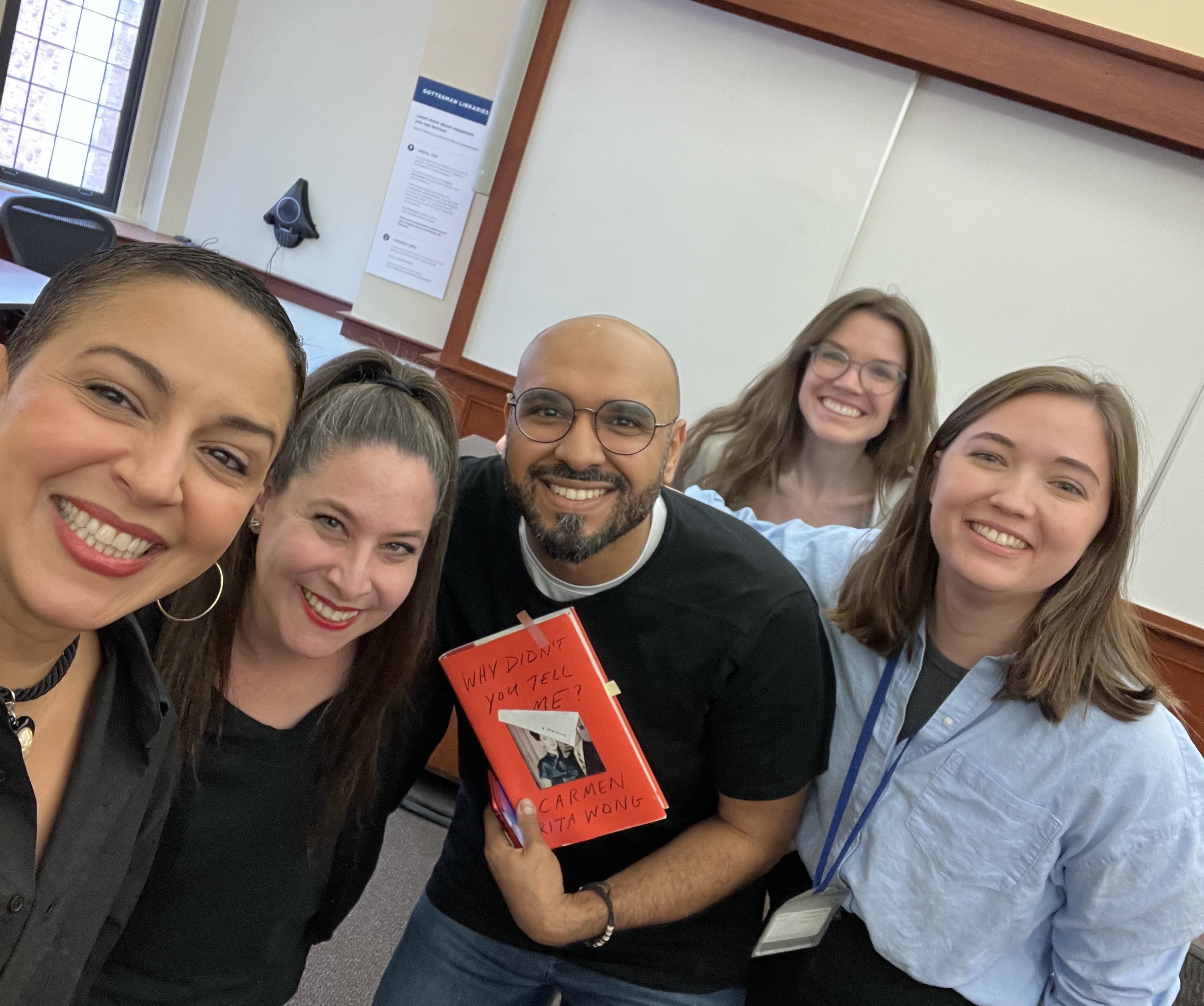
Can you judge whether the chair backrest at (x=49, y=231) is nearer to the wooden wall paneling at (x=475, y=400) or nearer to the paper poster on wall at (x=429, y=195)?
the paper poster on wall at (x=429, y=195)

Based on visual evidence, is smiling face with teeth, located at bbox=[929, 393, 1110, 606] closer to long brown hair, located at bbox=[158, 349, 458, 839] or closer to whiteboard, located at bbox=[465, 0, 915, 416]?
long brown hair, located at bbox=[158, 349, 458, 839]

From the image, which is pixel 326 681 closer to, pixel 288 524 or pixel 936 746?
pixel 288 524

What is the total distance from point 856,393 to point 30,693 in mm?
1950

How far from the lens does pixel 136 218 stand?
504cm

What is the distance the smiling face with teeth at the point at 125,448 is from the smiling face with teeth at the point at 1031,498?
1.10 metres

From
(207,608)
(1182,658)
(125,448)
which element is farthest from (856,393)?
(125,448)

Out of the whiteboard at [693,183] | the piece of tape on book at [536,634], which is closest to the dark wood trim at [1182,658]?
the whiteboard at [693,183]

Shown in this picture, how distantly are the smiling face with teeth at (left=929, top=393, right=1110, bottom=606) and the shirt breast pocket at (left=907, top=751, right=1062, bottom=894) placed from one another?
316 millimetres

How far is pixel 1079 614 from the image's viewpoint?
1407 millimetres

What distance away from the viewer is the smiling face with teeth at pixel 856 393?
2.27 m

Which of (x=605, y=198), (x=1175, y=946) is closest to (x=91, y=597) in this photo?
(x=1175, y=946)

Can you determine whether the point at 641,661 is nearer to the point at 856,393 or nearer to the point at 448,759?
the point at 856,393

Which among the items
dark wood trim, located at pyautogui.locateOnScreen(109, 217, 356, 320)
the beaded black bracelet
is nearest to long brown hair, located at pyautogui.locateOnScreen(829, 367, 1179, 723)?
the beaded black bracelet

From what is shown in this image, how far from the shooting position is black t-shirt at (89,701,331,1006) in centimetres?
122
